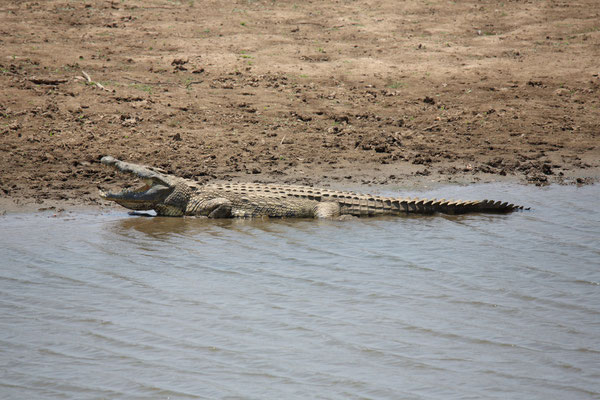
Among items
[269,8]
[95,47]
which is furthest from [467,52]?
[95,47]

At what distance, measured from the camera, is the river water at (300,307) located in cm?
419

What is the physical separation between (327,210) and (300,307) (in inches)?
115

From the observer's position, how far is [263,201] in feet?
27.1

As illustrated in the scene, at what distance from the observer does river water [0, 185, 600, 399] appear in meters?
4.19

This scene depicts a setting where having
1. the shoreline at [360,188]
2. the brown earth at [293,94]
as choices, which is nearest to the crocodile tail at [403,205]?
the shoreline at [360,188]

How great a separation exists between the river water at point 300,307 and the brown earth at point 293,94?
180 centimetres

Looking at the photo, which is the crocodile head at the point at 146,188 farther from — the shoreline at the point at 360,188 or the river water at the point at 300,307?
the shoreline at the point at 360,188

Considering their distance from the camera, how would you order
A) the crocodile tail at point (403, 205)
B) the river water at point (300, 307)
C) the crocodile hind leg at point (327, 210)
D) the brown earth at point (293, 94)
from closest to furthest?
1. the river water at point (300, 307)
2. the crocodile hind leg at point (327, 210)
3. the crocodile tail at point (403, 205)
4. the brown earth at point (293, 94)

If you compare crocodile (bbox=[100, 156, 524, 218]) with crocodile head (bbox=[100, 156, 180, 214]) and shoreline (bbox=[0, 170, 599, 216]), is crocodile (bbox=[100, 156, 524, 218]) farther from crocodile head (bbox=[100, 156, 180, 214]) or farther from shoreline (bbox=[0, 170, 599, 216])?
shoreline (bbox=[0, 170, 599, 216])

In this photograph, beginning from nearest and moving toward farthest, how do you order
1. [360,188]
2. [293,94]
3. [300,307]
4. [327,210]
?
[300,307] < [327,210] < [360,188] < [293,94]

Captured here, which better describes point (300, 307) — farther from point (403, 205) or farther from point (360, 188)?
point (360, 188)

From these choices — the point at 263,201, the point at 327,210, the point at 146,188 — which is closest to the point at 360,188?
the point at 327,210

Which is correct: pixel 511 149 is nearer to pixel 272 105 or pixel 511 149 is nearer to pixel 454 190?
pixel 454 190

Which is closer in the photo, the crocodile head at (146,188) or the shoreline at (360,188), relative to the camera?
the shoreline at (360,188)
